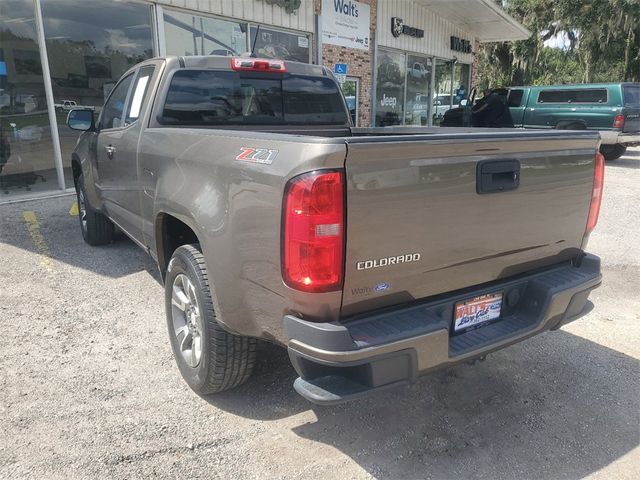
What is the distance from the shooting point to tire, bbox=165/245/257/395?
8.77 ft

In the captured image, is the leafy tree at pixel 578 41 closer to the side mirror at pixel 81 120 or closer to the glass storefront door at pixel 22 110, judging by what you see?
the glass storefront door at pixel 22 110

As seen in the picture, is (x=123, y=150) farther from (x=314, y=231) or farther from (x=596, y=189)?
(x=596, y=189)

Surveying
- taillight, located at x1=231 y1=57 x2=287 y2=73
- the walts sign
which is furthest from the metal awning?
taillight, located at x1=231 y1=57 x2=287 y2=73

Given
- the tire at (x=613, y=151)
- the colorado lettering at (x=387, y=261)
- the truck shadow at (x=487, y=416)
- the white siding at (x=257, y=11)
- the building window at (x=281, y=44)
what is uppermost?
the white siding at (x=257, y=11)

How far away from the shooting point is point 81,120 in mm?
4742

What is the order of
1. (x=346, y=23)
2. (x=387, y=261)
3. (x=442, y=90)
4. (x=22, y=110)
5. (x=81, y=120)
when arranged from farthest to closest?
(x=442, y=90) < (x=346, y=23) < (x=22, y=110) < (x=81, y=120) < (x=387, y=261)

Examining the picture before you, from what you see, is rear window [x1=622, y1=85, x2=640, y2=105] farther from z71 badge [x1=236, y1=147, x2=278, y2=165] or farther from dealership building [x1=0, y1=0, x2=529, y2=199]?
z71 badge [x1=236, y1=147, x2=278, y2=165]

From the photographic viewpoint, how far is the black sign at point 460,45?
17.9 m

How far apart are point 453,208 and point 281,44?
1066 centimetres

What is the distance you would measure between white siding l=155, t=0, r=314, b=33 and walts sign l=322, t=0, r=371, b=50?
544mm

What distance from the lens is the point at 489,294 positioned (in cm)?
256

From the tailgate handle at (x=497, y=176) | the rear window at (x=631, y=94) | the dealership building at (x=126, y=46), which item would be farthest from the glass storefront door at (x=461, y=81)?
the tailgate handle at (x=497, y=176)

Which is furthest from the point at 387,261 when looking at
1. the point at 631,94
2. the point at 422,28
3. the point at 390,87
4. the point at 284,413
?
the point at 422,28

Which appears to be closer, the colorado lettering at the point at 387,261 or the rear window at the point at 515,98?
the colorado lettering at the point at 387,261
